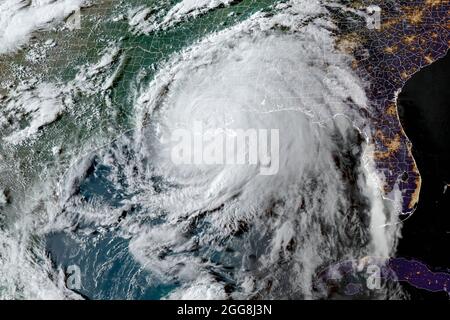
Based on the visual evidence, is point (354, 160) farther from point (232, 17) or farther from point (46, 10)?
point (46, 10)

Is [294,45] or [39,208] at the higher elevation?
[294,45]

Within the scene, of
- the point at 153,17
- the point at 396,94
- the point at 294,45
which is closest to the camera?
the point at 396,94

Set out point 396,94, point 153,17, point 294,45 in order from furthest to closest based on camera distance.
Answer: point 153,17, point 294,45, point 396,94

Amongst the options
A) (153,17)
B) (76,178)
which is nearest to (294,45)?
(153,17)

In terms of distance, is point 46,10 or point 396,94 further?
point 46,10

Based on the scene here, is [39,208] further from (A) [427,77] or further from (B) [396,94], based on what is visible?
(A) [427,77]
